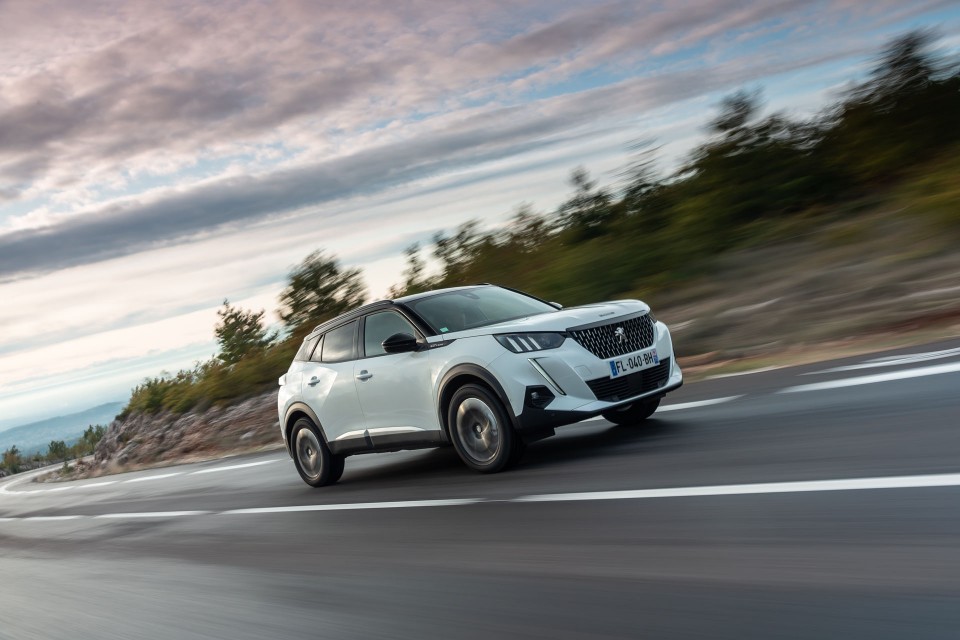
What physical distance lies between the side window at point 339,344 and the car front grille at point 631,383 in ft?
8.69

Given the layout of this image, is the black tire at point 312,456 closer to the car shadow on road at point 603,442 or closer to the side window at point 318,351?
the side window at point 318,351

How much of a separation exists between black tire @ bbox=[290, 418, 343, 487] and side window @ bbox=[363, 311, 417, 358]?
50.4 inches

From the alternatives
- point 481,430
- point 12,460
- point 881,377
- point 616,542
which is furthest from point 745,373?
point 12,460

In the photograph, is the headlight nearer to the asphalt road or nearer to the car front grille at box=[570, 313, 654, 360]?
the car front grille at box=[570, 313, 654, 360]

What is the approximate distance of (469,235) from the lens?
20625 millimetres

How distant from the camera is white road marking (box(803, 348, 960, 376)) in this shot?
28.4ft

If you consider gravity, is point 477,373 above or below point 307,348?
below

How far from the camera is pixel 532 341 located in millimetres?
7492

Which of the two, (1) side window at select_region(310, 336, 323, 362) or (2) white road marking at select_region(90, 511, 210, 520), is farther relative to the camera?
(2) white road marking at select_region(90, 511, 210, 520)

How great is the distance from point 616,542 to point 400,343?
3.29 m

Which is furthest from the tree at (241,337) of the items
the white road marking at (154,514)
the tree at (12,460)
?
the tree at (12,460)

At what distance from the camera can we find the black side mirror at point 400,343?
8.10 m

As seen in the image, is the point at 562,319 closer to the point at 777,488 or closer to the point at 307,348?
the point at 777,488

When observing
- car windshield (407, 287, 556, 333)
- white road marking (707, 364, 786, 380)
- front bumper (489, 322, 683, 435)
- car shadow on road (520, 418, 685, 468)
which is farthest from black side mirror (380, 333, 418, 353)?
white road marking (707, 364, 786, 380)
